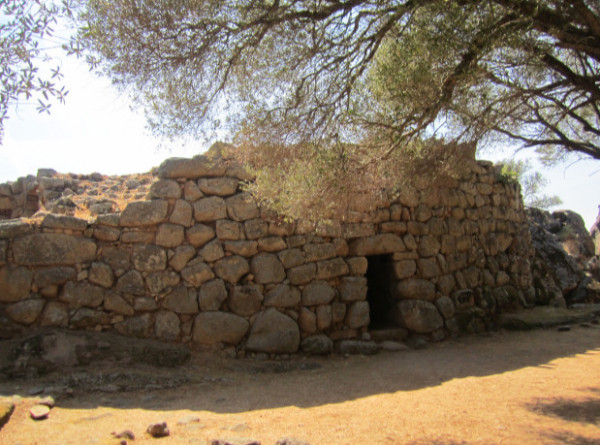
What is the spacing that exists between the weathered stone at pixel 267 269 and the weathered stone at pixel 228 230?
0.40m

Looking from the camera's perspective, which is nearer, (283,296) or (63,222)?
(63,222)

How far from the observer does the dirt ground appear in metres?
3.96

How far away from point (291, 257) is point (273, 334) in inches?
44.4

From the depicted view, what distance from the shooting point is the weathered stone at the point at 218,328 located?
21.6ft

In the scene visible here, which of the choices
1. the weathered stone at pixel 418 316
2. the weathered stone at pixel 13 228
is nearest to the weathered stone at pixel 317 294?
the weathered stone at pixel 418 316

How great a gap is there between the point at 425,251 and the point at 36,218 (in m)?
5.88

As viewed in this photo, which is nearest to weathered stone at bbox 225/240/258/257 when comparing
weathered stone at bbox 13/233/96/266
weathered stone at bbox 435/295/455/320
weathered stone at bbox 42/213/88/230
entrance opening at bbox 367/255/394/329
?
weathered stone at bbox 13/233/96/266

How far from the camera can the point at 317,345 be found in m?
7.05

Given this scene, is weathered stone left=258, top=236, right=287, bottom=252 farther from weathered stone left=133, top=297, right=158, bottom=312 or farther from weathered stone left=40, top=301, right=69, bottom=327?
weathered stone left=40, top=301, right=69, bottom=327

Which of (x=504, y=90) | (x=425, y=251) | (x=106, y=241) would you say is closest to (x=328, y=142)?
(x=504, y=90)

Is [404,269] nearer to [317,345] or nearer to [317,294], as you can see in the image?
[317,294]

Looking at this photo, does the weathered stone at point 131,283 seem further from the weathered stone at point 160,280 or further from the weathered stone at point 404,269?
the weathered stone at point 404,269

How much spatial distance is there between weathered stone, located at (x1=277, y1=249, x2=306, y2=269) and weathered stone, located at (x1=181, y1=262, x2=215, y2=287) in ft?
3.45

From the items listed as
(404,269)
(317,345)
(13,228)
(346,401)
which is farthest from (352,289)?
(13,228)
